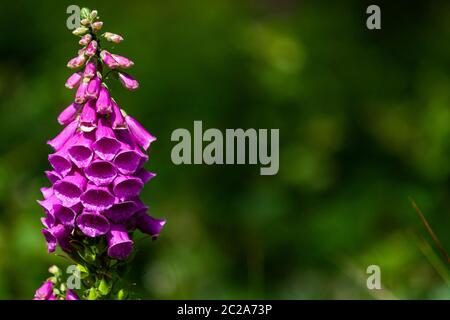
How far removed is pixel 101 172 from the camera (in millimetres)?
3332

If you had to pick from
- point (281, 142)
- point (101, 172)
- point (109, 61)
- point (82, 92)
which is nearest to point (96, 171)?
point (101, 172)

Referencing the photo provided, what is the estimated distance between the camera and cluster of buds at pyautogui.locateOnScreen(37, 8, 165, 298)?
10.8 ft

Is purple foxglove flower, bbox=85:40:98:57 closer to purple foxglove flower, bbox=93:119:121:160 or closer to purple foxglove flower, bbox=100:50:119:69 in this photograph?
purple foxglove flower, bbox=100:50:119:69

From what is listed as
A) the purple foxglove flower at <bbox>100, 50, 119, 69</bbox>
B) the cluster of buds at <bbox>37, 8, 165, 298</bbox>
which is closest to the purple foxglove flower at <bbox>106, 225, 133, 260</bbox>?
the cluster of buds at <bbox>37, 8, 165, 298</bbox>

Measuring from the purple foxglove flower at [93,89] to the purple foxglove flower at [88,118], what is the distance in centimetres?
5

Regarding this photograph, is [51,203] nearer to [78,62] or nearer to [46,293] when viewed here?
[46,293]

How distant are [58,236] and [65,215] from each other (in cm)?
9

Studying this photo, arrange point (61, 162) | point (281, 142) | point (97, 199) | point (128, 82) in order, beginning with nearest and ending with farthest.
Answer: point (97, 199), point (61, 162), point (128, 82), point (281, 142)

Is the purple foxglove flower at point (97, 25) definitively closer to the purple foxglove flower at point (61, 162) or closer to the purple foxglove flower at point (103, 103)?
the purple foxglove flower at point (103, 103)

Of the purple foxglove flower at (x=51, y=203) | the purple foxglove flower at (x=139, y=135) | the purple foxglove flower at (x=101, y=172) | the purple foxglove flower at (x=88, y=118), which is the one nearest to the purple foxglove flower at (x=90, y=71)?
the purple foxglove flower at (x=88, y=118)

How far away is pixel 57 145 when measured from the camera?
349 cm

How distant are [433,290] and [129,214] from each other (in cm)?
209

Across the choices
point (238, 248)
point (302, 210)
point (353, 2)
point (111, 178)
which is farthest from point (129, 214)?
point (353, 2)

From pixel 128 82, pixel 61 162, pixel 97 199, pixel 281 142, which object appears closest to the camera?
pixel 97 199
